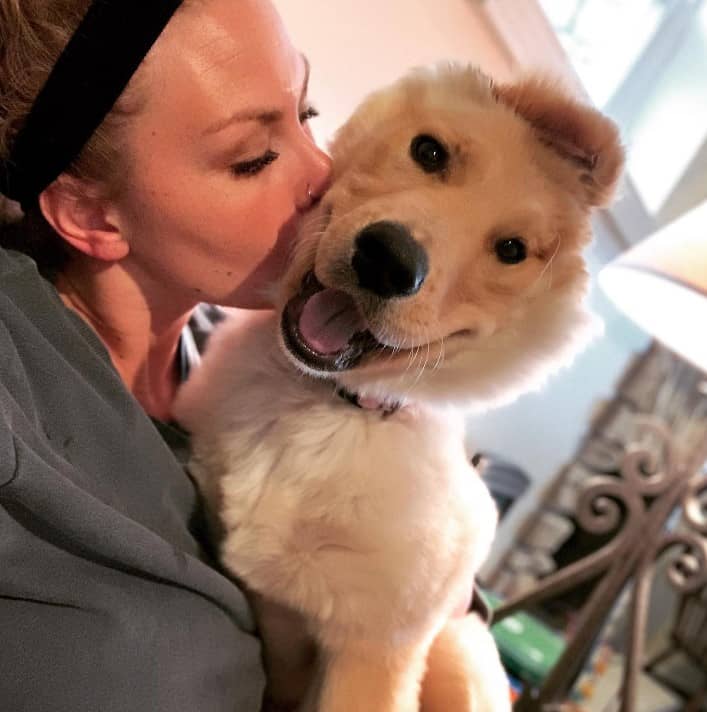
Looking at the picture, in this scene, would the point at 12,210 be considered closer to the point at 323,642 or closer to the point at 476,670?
the point at 323,642

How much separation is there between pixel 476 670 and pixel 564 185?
687 millimetres

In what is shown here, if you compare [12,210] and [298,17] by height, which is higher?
[298,17]

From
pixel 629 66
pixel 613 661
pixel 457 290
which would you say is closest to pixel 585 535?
pixel 613 661

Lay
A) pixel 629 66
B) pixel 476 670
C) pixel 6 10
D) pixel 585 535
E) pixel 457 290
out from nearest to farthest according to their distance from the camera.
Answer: pixel 6 10 < pixel 457 290 < pixel 476 670 < pixel 629 66 < pixel 585 535

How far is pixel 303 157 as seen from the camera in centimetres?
95

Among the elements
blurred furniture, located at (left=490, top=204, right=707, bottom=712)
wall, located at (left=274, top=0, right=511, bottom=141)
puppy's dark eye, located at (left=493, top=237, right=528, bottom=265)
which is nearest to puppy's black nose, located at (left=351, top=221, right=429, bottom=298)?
puppy's dark eye, located at (left=493, top=237, right=528, bottom=265)

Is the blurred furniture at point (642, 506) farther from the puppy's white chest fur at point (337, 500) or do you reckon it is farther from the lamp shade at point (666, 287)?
the puppy's white chest fur at point (337, 500)

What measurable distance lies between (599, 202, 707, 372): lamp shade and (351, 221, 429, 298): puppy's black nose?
1.70 feet

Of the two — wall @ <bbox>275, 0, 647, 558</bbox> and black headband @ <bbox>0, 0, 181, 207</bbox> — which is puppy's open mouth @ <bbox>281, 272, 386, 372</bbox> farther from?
wall @ <bbox>275, 0, 647, 558</bbox>

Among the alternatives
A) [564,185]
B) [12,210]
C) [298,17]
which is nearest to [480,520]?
[564,185]

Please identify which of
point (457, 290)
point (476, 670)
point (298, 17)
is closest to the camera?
point (457, 290)

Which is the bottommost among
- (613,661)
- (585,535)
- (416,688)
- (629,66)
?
(613,661)

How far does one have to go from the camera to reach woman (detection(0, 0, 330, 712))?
729 mm

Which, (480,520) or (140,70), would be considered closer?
(140,70)
